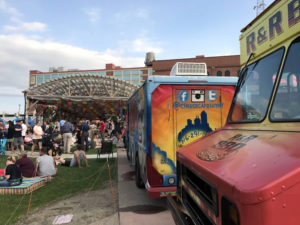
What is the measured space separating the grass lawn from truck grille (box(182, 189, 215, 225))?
353 centimetres

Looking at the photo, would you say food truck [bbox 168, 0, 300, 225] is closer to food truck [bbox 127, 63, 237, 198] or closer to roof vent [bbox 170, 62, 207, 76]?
food truck [bbox 127, 63, 237, 198]

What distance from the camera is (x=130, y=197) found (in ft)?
18.2

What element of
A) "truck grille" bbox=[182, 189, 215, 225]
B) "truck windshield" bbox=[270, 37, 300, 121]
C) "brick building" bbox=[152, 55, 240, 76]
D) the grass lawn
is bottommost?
the grass lawn

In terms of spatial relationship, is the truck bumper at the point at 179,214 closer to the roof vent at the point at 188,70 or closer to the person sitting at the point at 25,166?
the roof vent at the point at 188,70

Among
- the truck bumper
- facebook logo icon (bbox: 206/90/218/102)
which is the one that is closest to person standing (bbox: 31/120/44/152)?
facebook logo icon (bbox: 206/90/218/102)

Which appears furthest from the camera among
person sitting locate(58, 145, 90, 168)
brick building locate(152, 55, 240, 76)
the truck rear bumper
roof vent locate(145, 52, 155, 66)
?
roof vent locate(145, 52, 155, 66)

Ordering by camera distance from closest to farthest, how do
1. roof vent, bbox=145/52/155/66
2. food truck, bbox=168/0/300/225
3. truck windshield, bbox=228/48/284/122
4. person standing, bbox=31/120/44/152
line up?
food truck, bbox=168/0/300/225 → truck windshield, bbox=228/48/284/122 → person standing, bbox=31/120/44/152 → roof vent, bbox=145/52/155/66

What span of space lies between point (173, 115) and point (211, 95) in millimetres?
963

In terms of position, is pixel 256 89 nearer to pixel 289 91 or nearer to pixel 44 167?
pixel 289 91

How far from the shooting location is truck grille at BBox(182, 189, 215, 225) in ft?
7.11

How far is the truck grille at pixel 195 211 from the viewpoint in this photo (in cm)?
217

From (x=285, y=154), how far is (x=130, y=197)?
4.58 meters

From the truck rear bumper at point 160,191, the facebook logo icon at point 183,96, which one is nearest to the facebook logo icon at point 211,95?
the facebook logo icon at point 183,96

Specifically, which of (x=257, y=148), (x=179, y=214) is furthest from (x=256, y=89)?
(x=179, y=214)
